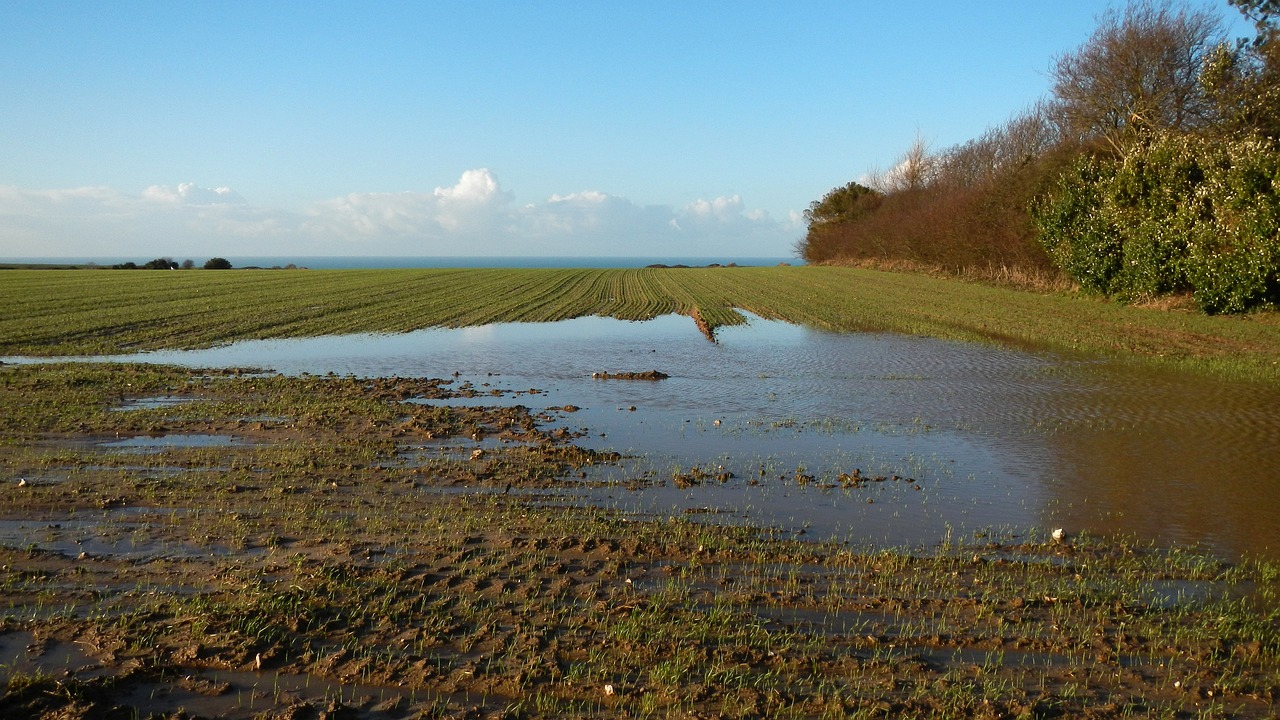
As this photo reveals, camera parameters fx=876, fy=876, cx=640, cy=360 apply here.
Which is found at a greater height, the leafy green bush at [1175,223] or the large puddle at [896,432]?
the leafy green bush at [1175,223]

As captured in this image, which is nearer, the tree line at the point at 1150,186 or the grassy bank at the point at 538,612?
the grassy bank at the point at 538,612

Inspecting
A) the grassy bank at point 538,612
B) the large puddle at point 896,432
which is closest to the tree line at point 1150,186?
the large puddle at point 896,432

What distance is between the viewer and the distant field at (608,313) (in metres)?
19.7

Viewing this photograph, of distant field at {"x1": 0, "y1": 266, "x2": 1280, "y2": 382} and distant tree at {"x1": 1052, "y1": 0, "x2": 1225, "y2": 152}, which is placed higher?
distant tree at {"x1": 1052, "y1": 0, "x2": 1225, "y2": 152}

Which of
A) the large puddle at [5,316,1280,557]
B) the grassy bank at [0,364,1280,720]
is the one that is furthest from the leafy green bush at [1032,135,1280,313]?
the grassy bank at [0,364,1280,720]

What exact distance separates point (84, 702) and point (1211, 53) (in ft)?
113

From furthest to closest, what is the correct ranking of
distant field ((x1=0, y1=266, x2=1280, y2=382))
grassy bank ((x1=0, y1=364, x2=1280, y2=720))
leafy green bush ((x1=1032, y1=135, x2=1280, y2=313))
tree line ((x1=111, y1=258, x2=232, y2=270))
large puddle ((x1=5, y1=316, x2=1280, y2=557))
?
tree line ((x1=111, y1=258, x2=232, y2=270)), leafy green bush ((x1=1032, y1=135, x2=1280, y2=313)), distant field ((x1=0, y1=266, x2=1280, y2=382)), large puddle ((x1=5, y1=316, x2=1280, y2=557)), grassy bank ((x1=0, y1=364, x2=1280, y2=720))

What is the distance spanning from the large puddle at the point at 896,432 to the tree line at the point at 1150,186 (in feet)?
29.4

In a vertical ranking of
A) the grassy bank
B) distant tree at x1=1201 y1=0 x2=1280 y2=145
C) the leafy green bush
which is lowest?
the grassy bank

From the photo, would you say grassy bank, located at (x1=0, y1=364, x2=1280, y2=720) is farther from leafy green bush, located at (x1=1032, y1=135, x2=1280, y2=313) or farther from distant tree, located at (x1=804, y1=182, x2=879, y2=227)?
distant tree, located at (x1=804, y1=182, x2=879, y2=227)

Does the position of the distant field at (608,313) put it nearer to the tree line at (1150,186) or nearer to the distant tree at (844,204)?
the tree line at (1150,186)

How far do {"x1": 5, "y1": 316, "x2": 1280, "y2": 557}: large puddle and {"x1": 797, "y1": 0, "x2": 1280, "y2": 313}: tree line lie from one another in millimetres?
8958

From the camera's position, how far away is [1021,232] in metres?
37.5

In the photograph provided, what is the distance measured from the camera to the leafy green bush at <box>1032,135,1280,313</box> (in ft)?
72.2
